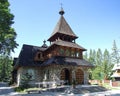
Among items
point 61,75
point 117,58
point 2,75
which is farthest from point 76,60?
point 117,58

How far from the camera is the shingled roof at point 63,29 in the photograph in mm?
29542

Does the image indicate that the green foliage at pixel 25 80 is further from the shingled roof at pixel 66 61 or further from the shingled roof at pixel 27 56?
the shingled roof at pixel 66 61

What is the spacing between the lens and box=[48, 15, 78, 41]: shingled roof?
96.9ft

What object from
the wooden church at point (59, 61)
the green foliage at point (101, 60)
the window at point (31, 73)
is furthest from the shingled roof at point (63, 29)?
the green foliage at point (101, 60)

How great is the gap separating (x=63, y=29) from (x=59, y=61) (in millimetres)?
7130

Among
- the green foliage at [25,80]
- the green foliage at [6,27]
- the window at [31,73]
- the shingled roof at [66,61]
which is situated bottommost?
the green foliage at [25,80]

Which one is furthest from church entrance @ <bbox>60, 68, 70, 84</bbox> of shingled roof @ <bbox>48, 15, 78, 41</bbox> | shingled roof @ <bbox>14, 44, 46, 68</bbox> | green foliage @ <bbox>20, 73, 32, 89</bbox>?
shingled roof @ <bbox>48, 15, 78, 41</bbox>

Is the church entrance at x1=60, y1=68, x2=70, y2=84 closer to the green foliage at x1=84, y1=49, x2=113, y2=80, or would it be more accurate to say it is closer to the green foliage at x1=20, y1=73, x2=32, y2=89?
the green foliage at x1=20, y1=73, x2=32, y2=89

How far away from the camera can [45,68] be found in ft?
93.9

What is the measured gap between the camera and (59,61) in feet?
82.9

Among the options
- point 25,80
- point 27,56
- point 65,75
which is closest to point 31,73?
point 25,80

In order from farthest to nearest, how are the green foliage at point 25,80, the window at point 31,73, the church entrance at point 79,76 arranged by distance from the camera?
the window at point 31,73
the church entrance at point 79,76
the green foliage at point 25,80

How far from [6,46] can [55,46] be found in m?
8.36

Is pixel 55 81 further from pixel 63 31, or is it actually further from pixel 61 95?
pixel 63 31
